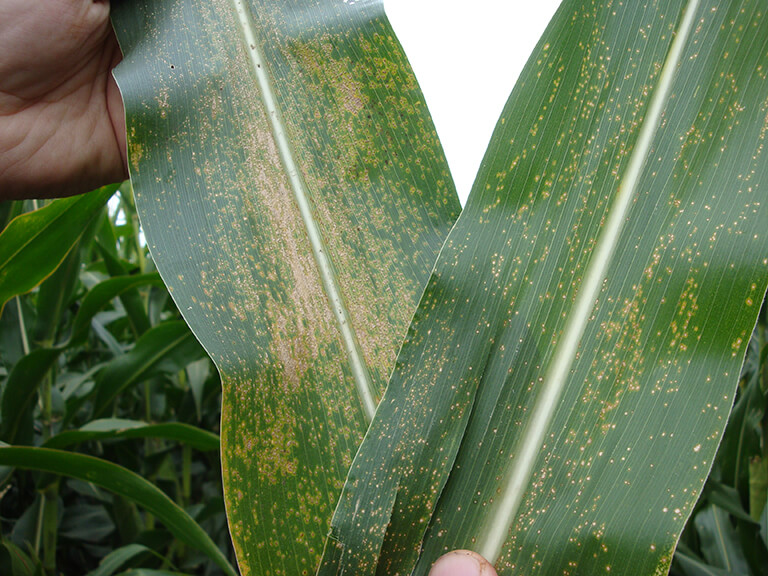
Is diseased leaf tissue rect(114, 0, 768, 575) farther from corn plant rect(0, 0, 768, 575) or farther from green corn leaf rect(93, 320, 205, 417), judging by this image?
green corn leaf rect(93, 320, 205, 417)

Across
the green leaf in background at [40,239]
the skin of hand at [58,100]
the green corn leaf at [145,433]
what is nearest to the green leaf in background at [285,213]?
the skin of hand at [58,100]

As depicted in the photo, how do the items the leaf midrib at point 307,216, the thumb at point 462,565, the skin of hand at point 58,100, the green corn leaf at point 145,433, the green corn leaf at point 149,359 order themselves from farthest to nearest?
the green corn leaf at point 149,359 → the green corn leaf at point 145,433 → the skin of hand at point 58,100 → the leaf midrib at point 307,216 → the thumb at point 462,565

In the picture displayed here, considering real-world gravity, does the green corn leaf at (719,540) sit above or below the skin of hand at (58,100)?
below

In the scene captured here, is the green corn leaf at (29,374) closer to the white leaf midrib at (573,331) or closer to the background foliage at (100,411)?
the background foliage at (100,411)

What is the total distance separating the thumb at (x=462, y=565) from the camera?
0.45 m

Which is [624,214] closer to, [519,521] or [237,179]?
[519,521]

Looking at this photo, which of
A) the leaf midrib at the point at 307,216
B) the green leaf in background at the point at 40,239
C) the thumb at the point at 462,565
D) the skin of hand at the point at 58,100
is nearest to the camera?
the thumb at the point at 462,565

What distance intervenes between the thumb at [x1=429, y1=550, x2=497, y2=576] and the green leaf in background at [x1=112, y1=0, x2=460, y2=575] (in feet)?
0.43

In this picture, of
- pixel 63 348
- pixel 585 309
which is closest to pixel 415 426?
pixel 585 309

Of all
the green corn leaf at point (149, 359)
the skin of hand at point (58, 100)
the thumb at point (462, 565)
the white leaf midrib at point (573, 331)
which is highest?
the skin of hand at point (58, 100)

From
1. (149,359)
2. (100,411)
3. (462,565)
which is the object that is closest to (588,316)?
(462,565)

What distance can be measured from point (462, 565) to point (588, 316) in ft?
0.83

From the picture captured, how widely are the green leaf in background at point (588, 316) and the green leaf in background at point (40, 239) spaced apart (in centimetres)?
69

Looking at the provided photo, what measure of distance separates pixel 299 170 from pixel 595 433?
43 centimetres
